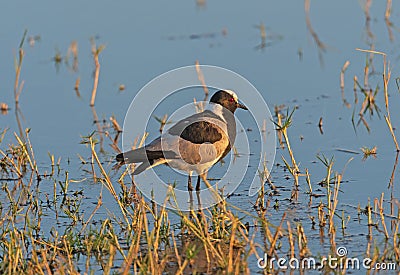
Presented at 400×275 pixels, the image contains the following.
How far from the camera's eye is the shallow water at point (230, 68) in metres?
6.46

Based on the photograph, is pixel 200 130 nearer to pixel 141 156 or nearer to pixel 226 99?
pixel 141 156

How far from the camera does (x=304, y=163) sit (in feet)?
21.7

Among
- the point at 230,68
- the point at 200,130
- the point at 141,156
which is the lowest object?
the point at 141,156

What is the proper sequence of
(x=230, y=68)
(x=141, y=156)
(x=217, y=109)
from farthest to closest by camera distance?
1. (x=230, y=68)
2. (x=217, y=109)
3. (x=141, y=156)

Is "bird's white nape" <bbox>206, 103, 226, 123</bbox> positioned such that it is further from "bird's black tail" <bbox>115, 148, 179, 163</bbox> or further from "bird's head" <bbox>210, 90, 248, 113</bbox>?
"bird's black tail" <bbox>115, 148, 179, 163</bbox>

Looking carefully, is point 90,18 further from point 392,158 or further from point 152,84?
point 392,158

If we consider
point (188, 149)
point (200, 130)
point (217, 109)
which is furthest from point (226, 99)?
point (188, 149)

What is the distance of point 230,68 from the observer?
8781 millimetres

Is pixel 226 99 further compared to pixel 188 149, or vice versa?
pixel 226 99

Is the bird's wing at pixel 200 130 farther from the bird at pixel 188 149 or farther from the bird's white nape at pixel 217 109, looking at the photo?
the bird's white nape at pixel 217 109

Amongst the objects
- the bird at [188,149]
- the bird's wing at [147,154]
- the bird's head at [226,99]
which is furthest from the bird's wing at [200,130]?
the bird's head at [226,99]

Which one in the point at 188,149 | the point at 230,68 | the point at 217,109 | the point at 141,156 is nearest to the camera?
the point at 141,156

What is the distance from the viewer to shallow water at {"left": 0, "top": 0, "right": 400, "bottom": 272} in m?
6.46

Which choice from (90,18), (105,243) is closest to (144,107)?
(105,243)
